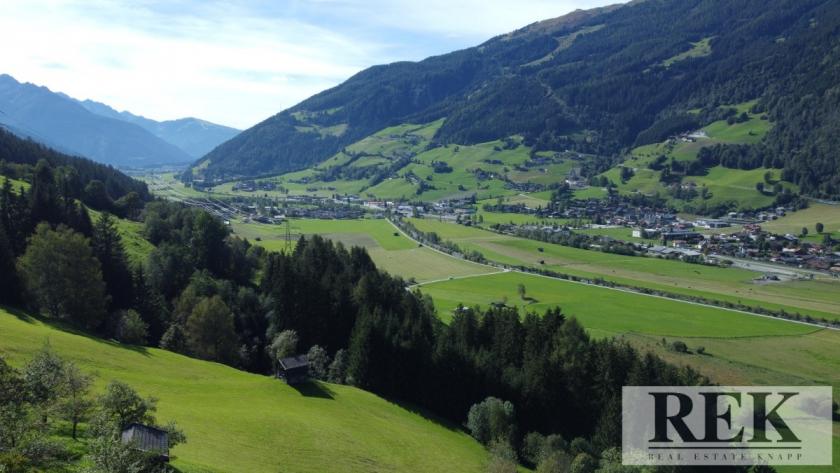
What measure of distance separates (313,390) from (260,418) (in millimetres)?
13092

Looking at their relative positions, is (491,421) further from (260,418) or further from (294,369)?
(260,418)

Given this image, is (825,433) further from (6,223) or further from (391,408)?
(6,223)

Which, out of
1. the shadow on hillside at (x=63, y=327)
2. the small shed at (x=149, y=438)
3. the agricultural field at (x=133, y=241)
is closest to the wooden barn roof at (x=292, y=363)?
the shadow on hillside at (x=63, y=327)

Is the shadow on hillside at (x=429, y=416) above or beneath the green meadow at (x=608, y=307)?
beneath

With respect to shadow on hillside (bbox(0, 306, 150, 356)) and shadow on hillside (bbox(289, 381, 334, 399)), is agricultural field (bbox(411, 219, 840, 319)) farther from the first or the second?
shadow on hillside (bbox(0, 306, 150, 356))

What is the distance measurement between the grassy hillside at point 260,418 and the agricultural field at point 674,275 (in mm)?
94615

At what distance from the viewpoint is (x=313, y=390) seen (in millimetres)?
60219

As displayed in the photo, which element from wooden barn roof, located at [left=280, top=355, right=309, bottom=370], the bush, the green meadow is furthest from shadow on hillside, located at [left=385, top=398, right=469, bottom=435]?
the green meadow

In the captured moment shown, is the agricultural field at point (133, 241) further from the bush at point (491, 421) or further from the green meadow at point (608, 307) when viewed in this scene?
the bush at point (491, 421)

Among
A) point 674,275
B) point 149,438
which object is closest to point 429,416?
point 149,438

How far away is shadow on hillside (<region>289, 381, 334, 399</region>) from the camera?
193 ft

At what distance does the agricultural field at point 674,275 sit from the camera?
409 ft

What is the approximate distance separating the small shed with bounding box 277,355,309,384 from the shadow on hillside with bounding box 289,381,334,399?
0.67 meters

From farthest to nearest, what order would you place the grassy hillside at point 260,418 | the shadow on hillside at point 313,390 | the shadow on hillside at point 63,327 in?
the shadow on hillside at point 313,390
the shadow on hillside at point 63,327
the grassy hillside at point 260,418
